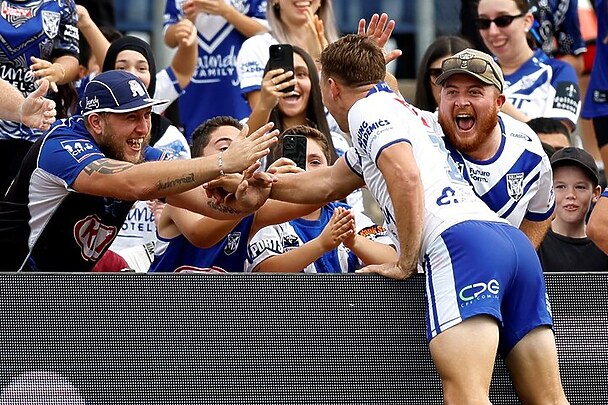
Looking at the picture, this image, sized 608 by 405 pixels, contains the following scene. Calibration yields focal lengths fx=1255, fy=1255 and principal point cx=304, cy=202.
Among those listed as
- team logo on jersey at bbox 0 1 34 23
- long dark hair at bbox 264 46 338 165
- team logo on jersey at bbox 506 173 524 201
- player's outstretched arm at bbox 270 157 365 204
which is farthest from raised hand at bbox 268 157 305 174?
team logo on jersey at bbox 0 1 34 23

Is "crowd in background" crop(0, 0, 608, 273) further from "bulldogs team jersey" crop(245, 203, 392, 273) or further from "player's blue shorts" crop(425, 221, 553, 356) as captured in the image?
"player's blue shorts" crop(425, 221, 553, 356)

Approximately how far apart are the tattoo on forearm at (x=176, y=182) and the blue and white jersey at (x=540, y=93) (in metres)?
3.45

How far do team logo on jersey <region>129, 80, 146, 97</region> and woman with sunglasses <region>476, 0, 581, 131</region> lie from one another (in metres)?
3.26

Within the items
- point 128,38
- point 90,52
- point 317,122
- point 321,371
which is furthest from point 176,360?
point 90,52

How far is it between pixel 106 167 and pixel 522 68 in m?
3.78

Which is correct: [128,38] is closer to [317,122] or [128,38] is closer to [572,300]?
[317,122]

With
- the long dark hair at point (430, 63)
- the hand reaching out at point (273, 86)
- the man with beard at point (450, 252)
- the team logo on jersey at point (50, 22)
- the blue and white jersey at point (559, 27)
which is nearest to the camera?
the man with beard at point (450, 252)

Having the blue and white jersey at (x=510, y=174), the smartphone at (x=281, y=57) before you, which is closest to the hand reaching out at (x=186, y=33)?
the smartphone at (x=281, y=57)

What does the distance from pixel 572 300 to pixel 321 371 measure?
1.17 metres

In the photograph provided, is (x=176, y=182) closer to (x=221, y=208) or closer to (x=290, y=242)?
(x=221, y=208)

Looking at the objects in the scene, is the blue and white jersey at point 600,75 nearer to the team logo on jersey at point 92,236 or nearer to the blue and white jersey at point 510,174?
the blue and white jersey at point 510,174

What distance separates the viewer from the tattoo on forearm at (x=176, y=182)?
5695 millimetres

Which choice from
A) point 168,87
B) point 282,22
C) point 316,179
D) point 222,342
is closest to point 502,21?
point 282,22

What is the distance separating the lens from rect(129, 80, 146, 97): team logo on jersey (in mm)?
6043
